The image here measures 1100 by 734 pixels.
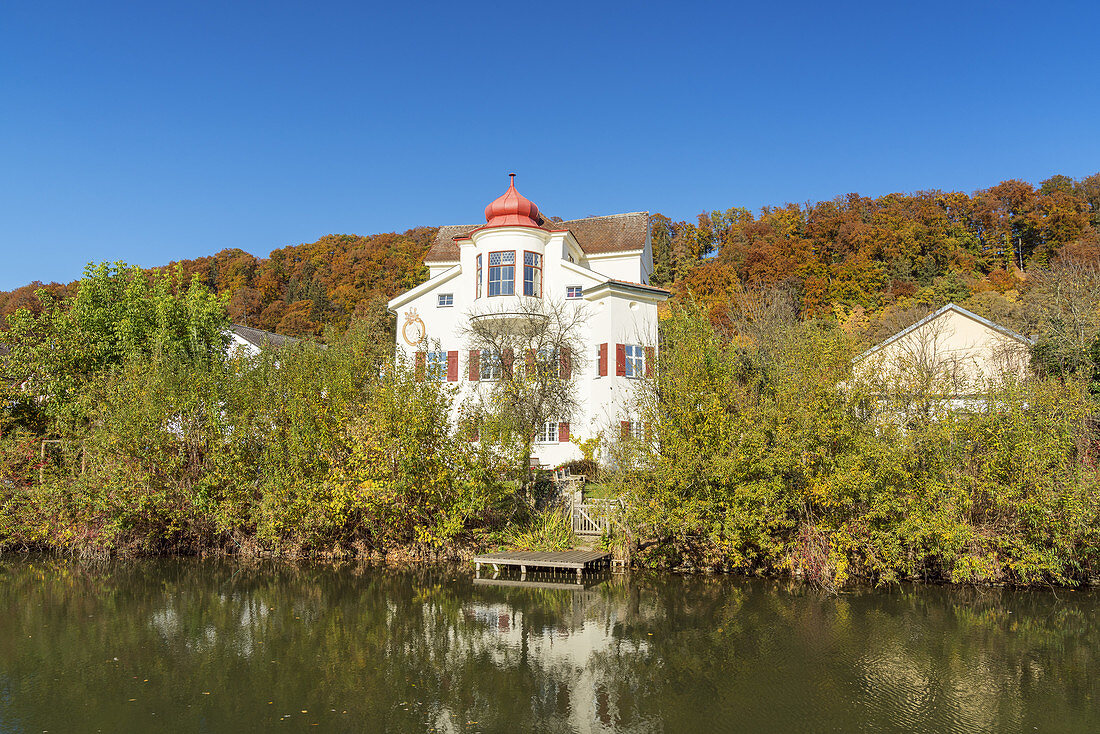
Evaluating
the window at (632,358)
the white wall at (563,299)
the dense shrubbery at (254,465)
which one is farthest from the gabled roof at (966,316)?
the dense shrubbery at (254,465)

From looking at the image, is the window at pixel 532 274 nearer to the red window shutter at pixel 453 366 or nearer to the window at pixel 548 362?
the window at pixel 548 362

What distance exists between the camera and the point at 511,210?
1237 inches

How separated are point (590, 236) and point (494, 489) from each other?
20443 millimetres

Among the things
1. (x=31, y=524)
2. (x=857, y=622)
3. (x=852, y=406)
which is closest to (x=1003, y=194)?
(x=852, y=406)

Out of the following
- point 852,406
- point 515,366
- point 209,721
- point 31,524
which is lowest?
point 209,721

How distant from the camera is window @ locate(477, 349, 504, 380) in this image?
30.0m

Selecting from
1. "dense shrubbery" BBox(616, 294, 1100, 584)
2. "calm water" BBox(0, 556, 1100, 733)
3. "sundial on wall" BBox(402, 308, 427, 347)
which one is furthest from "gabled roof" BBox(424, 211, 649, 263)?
"calm water" BBox(0, 556, 1100, 733)

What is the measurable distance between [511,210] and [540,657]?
23.4 meters

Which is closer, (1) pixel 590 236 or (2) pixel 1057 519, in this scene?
(2) pixel 1057 519

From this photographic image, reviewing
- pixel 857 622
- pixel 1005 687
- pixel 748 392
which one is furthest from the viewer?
pixel 748 392

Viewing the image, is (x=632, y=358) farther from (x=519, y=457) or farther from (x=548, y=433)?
(x=519, y=457)

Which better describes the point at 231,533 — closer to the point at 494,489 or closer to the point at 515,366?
the point at 494,489

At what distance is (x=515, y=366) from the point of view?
29.4 meters

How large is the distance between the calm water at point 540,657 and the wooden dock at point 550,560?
82 centimetres
